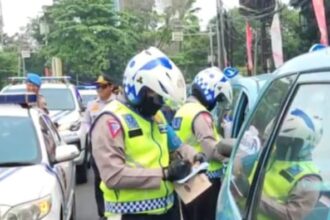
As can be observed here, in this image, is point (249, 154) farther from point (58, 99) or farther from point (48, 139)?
point (58, 99)

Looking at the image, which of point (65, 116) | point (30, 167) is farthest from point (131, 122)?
point (65, 116)

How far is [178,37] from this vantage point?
161 ft

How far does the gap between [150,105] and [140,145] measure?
0.21m

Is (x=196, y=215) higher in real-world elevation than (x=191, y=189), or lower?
lower

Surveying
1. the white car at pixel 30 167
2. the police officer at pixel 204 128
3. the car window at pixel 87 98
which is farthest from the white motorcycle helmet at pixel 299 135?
the car window at pixel 87 98

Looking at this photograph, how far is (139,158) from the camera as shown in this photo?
3.86 meters

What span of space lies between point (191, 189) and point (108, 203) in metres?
0.43

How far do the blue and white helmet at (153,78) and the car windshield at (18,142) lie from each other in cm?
216

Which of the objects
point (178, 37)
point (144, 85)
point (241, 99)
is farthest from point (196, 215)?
point (178, 37)

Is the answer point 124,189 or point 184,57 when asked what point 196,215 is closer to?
point 124,189

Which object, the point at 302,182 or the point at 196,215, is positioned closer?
the point at 302,182

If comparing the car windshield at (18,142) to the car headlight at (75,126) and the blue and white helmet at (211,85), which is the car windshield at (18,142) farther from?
the car headlight at (75,126)

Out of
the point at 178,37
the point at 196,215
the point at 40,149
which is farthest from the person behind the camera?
the point at 178,37

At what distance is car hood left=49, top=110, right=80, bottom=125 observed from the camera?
12770mm
